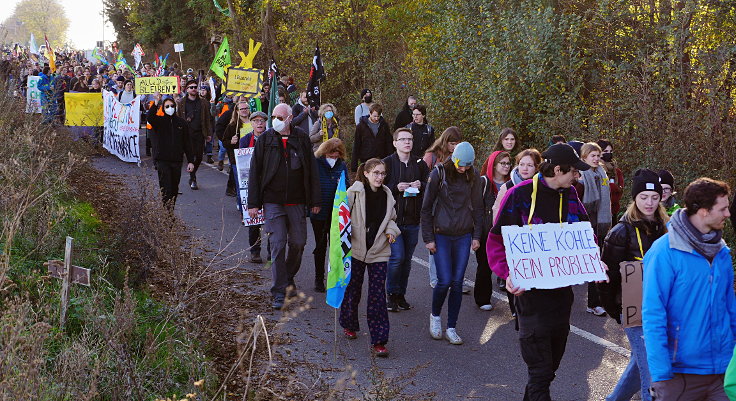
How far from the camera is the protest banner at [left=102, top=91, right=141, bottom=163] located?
68.4 feet

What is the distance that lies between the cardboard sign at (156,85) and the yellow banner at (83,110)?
3011 mm

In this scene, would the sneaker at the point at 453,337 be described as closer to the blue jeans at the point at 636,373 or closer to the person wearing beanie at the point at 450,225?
the person wearing beanie at the point at 450,225

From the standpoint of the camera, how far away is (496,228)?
5.78m

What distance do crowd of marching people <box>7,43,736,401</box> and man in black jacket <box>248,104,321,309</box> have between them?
0.05ft

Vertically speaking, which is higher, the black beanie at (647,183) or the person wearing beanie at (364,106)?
the person wearing beanie at (364,106)

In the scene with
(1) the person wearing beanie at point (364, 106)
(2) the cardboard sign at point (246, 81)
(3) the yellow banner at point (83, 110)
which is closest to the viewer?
(1) the person wearing beanie at point (364, 106)

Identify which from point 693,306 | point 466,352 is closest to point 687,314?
point 693,306

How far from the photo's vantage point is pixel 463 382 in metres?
6.92

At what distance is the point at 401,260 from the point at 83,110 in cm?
1627

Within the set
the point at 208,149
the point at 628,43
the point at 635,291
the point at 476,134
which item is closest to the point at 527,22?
the point at 628,43

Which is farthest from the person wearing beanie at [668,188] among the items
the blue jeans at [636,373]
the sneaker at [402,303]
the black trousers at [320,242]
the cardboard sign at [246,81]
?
the cardboard sign at [246,81]

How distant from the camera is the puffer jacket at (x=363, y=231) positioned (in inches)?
311

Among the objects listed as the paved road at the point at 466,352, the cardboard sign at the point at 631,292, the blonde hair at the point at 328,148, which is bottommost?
the paved road at the point at 466,352

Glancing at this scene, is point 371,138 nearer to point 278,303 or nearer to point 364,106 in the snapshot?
point 364,106
